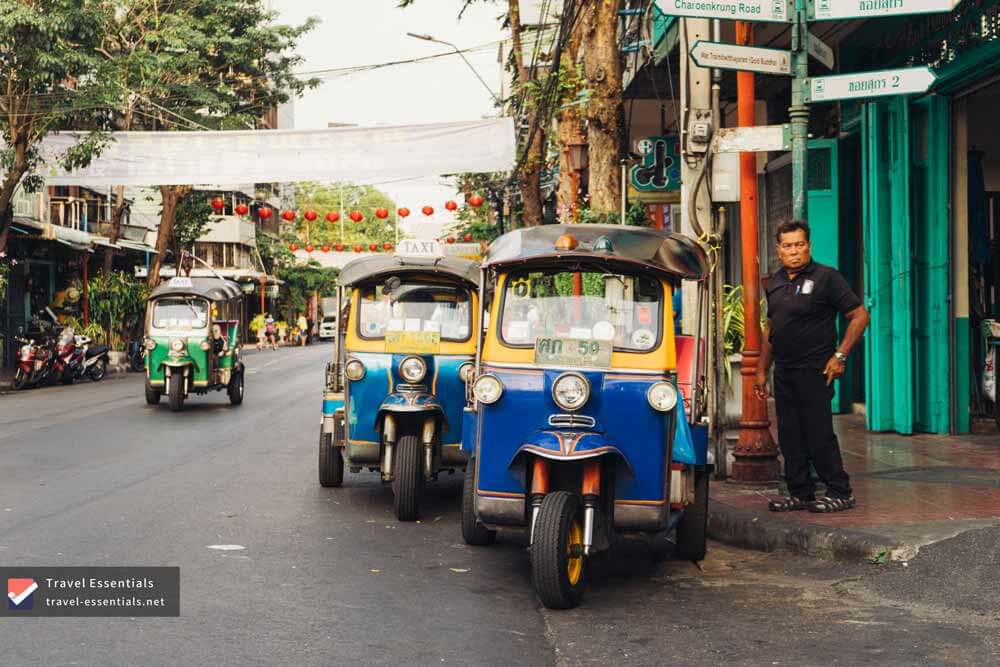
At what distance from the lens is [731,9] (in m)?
8.57

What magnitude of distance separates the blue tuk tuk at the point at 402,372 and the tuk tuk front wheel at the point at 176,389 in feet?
29.0

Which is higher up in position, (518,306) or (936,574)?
(518,306)

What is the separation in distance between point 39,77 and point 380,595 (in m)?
21.9

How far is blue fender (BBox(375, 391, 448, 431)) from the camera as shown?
29.9 ft

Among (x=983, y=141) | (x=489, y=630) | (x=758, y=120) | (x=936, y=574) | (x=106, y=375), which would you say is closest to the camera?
(x=489, y=630)

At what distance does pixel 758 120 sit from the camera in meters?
18.3

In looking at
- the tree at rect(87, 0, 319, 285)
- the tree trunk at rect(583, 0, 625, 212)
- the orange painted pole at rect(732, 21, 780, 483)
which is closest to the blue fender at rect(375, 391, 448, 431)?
the orange painted pole at rect(732, 21, 780, 483)

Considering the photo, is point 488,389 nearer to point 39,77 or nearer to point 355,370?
point 355,370

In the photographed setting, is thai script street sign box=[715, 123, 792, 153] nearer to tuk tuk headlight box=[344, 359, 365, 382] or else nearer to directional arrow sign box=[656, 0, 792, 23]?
directional arrow sign box=[656, 0, 792, 23]

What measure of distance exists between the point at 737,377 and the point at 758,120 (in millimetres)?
6678

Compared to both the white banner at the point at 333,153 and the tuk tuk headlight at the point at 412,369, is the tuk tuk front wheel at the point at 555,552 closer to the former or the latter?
the tuk tuk headlight at the point at 412,369

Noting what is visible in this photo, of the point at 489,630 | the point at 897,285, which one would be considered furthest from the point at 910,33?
the point at 489,630

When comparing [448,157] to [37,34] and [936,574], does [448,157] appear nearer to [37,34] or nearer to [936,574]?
[37,34]

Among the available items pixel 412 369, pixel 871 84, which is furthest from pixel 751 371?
pixel 412 369
